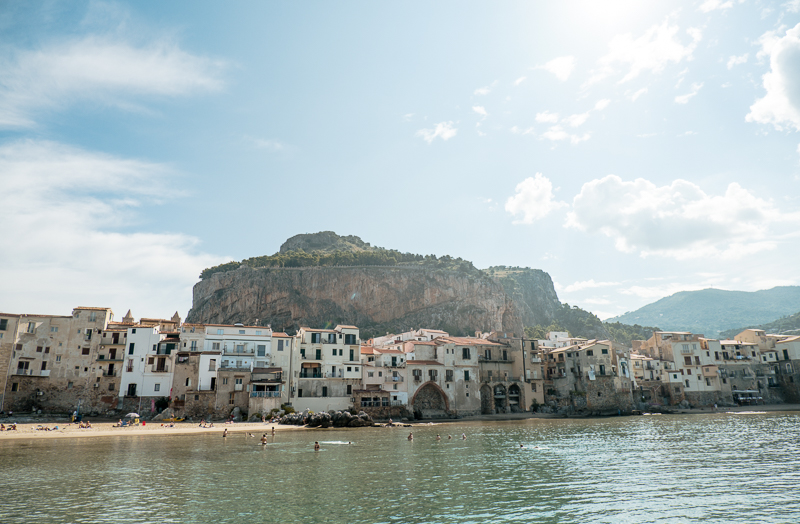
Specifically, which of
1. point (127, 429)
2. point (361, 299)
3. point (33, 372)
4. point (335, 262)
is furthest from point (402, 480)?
point (335, 262)

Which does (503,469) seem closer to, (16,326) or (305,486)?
(305,486)

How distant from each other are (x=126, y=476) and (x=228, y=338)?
3901 centimetres

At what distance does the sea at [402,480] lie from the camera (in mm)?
19719

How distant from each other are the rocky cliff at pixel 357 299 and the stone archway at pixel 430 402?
7349cm

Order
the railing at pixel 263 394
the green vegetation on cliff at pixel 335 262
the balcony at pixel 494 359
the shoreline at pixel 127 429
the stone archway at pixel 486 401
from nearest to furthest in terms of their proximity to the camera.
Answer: the shoreline at pixel 127 429 → the railing at pixel 263 394 → the stone archway at pixel 486 401 → the balcony at pixel 494 359 → the green vegetation on cliff at pixel 335 262

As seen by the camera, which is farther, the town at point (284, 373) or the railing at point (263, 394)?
the town at point (284, 373)

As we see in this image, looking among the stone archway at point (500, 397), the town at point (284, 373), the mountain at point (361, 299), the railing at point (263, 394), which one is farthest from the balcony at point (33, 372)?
the mountain at point (361, 299)

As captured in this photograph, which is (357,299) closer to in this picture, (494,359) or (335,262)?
(335,262)

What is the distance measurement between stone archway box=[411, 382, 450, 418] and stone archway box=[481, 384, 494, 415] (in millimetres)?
8191

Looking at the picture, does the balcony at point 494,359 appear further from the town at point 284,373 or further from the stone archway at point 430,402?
the stone archway at point 430,402

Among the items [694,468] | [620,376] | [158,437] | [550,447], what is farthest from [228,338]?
[620,376]

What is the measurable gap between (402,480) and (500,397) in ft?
188

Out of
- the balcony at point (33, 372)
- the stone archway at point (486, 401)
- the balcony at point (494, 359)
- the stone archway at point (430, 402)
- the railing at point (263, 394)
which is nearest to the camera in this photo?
the balcony at point (33, 372)

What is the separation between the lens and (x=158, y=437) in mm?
47438
